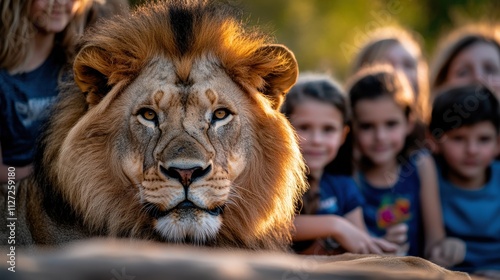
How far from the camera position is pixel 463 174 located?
6.24 meters

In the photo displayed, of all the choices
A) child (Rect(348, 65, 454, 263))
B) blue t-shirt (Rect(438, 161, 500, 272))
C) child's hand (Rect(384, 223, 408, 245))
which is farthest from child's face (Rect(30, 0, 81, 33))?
blue t-shirt (Rect(438, 161, 500, 272))

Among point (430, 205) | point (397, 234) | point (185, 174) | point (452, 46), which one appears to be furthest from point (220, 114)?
point (452, 46)

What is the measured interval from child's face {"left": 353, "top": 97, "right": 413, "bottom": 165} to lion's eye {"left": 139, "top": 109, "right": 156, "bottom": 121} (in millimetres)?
2856

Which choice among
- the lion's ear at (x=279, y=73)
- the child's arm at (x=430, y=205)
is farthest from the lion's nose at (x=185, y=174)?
the child's arm at (x=430, y=205)

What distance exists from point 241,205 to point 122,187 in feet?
1.96

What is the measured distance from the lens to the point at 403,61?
25.8ft

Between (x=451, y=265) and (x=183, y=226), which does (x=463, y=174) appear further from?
(x=183, y=226)

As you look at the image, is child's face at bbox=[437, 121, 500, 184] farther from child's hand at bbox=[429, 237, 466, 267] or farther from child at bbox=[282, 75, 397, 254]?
child at bbox=[282, 75, 397, 254]

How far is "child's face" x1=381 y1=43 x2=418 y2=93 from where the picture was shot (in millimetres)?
7746

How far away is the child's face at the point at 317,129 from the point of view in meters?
5.36

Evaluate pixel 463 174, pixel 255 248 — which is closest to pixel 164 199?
pixel 255 248

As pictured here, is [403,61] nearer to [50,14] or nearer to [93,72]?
[50,14]

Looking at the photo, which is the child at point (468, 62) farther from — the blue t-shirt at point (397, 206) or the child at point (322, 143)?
the child at point (322, 143)

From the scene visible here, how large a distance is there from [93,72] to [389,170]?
3.24 meters
